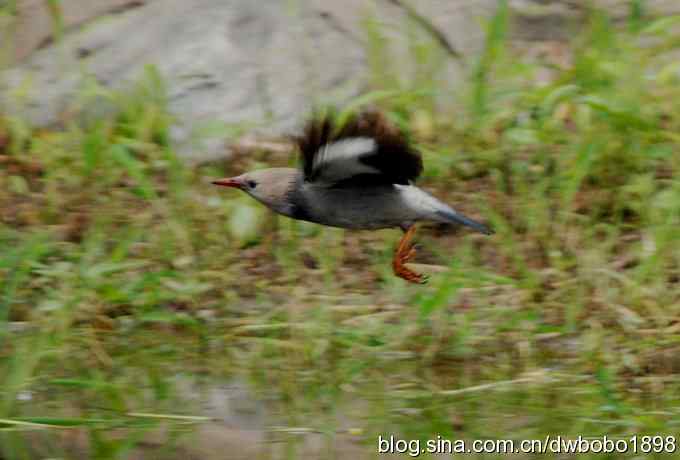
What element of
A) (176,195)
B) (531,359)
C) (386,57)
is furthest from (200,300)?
(386,57)

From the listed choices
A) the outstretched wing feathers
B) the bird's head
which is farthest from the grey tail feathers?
the bird's head

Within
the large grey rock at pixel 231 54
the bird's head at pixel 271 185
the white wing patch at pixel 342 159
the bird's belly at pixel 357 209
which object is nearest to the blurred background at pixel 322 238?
the large grey rock at pixel 231 54

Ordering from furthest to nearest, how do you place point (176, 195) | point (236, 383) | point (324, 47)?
point (324, 47) → point (176, 195) → point (236, 383)

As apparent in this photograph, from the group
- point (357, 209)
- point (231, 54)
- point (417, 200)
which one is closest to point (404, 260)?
point (417, 200)

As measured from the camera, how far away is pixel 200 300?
5664 millimetres

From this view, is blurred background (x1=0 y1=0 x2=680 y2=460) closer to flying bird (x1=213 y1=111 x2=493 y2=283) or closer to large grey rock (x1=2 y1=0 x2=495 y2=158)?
large grey rock (x1=2 y1=0 x2=495 y2=158)

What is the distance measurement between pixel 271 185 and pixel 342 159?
2.03 ft

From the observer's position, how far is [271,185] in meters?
4.97

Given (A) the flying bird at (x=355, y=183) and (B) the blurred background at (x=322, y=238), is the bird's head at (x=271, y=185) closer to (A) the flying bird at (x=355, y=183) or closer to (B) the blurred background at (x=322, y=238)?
(A) the flying bird at (x=355, y=183)

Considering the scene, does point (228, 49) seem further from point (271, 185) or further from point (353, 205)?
point (353, 205)

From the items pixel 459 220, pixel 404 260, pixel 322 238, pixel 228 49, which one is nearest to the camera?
pixel 459 220

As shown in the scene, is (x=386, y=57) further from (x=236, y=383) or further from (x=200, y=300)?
(x=236, y=383)

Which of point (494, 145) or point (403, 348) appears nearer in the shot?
point (403, 348)

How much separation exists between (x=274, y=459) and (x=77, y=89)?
310 cm
